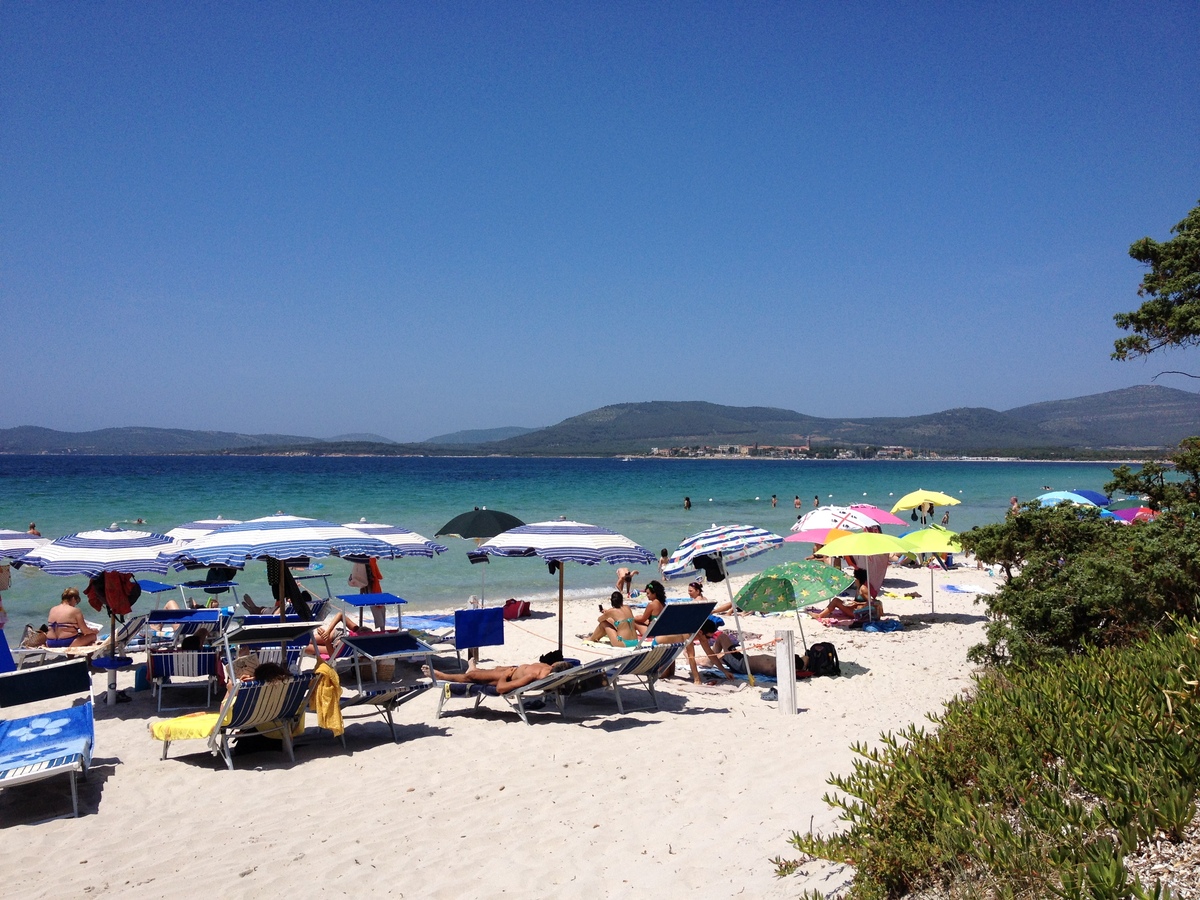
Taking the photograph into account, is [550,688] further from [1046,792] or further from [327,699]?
[1046,792]

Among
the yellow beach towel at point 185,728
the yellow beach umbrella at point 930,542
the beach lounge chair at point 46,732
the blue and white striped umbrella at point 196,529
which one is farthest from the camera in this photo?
the yellow beach umbrella at point 930,542

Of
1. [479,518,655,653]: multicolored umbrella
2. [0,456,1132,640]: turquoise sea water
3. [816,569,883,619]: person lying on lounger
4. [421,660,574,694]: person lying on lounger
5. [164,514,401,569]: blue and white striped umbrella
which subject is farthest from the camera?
[0,456,1132,640]: turquoise sea water

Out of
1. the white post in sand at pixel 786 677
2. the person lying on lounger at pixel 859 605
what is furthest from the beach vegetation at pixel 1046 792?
the person lying on lounger at pixel 859 605

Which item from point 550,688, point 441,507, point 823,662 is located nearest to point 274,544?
point 550,688

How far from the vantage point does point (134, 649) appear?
8.62 metres

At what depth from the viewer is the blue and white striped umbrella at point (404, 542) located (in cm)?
874

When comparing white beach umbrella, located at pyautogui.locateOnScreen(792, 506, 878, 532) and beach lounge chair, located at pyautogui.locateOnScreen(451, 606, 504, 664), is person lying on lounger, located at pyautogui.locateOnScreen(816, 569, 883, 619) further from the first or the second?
beach lounge chair, located at pyautogui.locateOnScreen(451, 606, 504, 664)

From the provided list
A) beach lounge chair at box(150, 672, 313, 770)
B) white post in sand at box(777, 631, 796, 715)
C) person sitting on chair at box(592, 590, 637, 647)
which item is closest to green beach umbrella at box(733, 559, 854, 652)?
white post in sand at box(777, 631, 796, 715)

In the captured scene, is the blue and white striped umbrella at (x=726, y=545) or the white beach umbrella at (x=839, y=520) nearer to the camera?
the blue and white striped umbrella at (x=726, y=545)

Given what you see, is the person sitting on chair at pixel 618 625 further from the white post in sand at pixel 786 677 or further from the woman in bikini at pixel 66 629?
the woman in bikini at pixel 66 629

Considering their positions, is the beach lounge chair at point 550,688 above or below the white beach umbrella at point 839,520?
below

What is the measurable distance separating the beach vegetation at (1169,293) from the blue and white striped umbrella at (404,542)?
8.13 meters

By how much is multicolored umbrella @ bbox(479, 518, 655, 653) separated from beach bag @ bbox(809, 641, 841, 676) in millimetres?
2155

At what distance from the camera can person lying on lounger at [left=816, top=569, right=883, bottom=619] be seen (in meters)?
12.2
